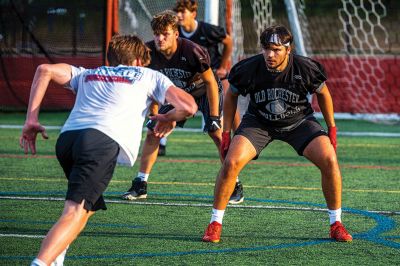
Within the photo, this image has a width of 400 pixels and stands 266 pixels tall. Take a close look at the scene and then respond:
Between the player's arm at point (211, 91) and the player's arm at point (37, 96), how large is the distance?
308 centimetres

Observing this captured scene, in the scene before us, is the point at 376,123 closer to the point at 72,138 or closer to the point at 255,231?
the point at 255,231

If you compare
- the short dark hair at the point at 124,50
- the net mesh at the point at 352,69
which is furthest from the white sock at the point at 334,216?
the net mesh at the point at 352,69

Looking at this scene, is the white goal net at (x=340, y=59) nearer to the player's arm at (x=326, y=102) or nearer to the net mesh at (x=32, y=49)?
the net mesh at (x=32, y=49)

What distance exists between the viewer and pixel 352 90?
19297mm

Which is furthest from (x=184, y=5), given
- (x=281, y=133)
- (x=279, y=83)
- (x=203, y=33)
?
(x=279, y=83)

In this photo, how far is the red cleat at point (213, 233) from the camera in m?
7.29

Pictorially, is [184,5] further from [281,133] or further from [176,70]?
[281,133]

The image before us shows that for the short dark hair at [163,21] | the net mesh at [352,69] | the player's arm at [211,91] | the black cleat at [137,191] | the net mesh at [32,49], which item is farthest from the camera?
the net mesh at [352,69]

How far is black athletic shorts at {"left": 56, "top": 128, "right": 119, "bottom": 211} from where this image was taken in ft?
19.0

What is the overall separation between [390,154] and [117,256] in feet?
24.5

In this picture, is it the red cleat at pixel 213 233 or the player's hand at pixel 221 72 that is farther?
the player's hand at pixel 221 72

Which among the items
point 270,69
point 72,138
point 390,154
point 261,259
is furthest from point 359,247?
point 390,154

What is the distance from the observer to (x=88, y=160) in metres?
5.81

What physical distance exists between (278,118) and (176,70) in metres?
2.02
